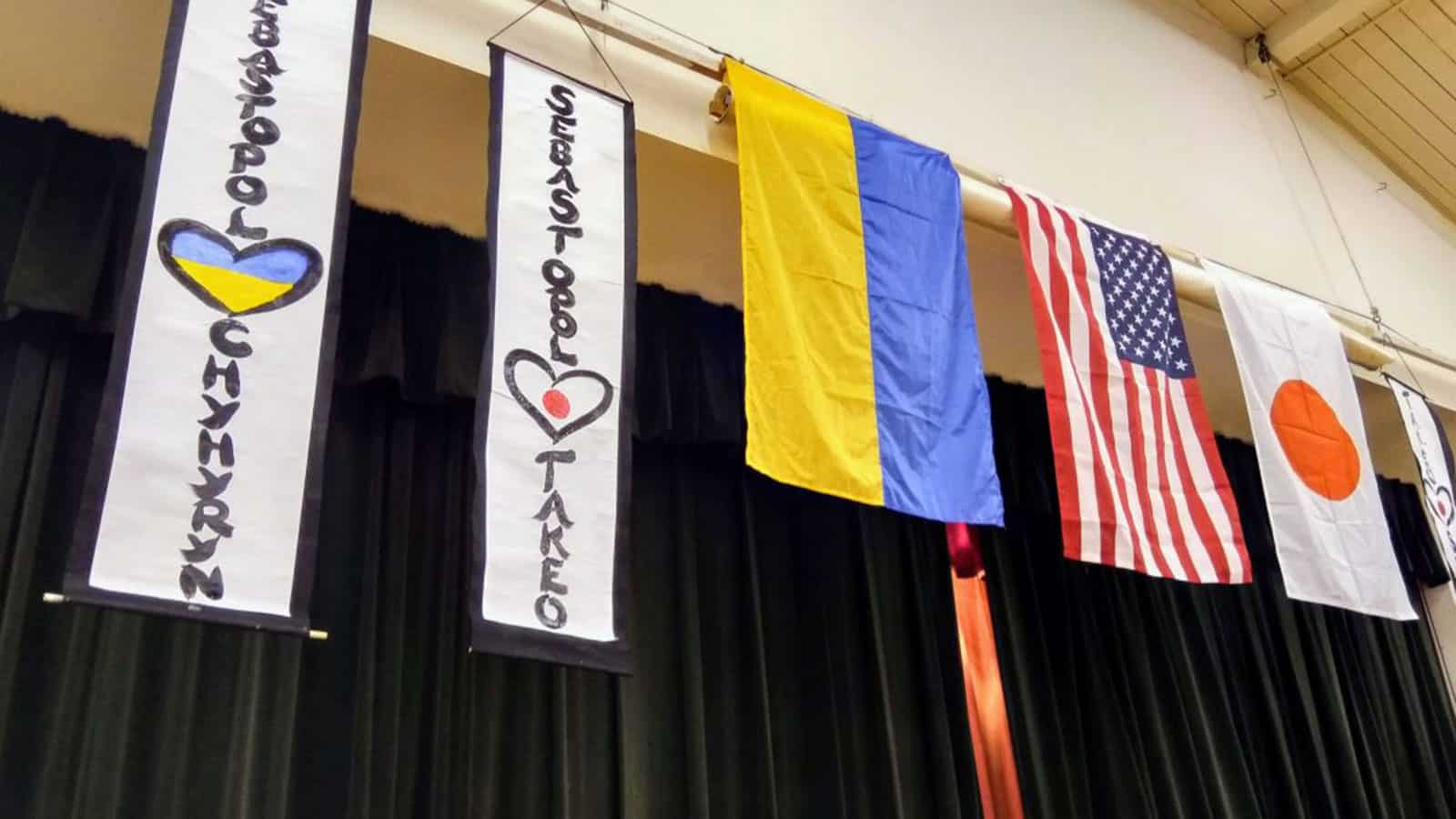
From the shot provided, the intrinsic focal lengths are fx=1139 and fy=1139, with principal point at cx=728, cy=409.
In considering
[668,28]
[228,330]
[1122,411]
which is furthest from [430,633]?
[1122,411]

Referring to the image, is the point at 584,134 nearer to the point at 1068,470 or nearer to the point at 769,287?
the point at 769,287

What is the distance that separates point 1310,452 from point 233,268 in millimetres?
2905

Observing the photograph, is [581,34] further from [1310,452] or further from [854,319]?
[1310,452]

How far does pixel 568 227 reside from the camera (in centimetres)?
218

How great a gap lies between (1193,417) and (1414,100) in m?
2.85

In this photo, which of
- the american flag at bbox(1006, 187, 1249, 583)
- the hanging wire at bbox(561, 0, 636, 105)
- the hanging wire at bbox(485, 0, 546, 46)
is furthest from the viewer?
the american flag at bbox(1006, 187, 1249, 583)

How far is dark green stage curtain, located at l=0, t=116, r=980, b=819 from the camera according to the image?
2.24m

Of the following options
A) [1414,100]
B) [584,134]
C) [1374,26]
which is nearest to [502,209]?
[584,134]

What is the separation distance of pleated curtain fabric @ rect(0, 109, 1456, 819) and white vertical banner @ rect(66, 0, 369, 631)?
0.71 metres

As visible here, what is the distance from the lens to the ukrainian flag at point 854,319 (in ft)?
7.56

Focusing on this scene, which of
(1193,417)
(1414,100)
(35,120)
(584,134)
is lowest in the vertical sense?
(1193,417)

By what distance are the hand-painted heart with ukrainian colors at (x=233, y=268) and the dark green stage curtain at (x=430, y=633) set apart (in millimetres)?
745

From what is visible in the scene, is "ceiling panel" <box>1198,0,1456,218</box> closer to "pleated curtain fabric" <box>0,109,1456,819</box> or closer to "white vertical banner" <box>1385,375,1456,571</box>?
"white vertical banner" <box>1385,375,1456,571</box>

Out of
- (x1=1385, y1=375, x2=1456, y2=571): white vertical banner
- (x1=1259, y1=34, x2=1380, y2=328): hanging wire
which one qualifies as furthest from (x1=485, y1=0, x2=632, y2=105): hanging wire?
(x1=1259, y1=34, x2=1380, y2=328): hanging wire
